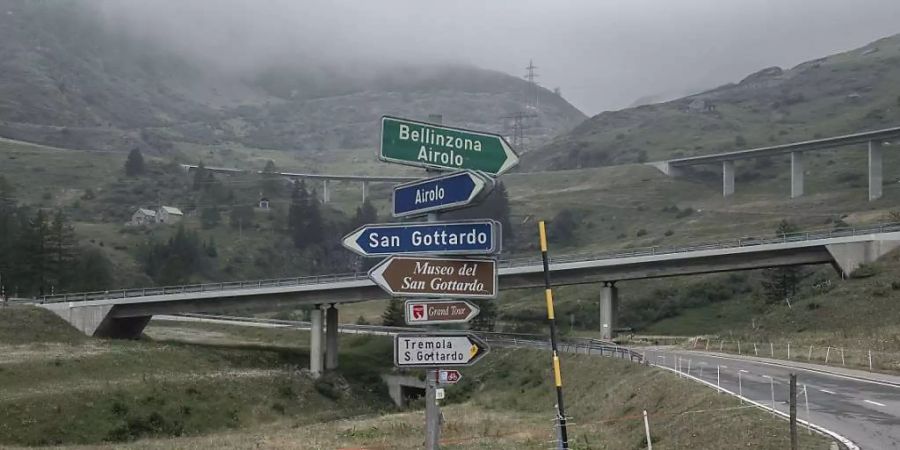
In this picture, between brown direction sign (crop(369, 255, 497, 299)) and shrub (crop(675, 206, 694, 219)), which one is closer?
brown direction sign (crop(369, 255, 497, 299))

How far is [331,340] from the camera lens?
91125 millimetres

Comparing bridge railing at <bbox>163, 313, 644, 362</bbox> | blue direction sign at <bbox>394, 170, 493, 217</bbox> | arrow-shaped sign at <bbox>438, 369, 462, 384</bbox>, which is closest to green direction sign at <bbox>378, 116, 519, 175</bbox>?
blue direction sign at <bbox>394, 170, 493, 217</bbox>

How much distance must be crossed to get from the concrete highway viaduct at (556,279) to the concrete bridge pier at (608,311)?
0.33ft

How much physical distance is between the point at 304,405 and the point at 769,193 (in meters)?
150

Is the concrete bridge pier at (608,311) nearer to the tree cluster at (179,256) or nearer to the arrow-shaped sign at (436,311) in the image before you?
the arrow-shaped sign at (436,311)

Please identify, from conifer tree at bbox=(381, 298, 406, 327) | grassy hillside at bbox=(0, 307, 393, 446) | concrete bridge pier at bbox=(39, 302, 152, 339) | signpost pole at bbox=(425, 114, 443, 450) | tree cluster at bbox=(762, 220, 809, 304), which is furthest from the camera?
Answer: conifer tree at bbox=(381, 298, 406, 327)

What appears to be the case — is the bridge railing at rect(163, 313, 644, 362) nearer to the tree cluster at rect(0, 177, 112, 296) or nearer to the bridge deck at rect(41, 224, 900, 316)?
the bridge deck at rect(41, 224, 900, 316)

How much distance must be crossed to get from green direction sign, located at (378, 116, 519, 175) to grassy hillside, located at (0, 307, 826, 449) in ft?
38.7

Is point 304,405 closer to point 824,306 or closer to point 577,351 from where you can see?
point 577,351

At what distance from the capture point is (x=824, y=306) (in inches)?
2970

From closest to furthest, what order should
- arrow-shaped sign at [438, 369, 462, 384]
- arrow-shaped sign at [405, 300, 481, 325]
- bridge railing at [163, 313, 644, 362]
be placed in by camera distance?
arrow-shaped sign at [405, 300, 481, 325]
arrow-shaped sign at [438, 369, 462, 384]
bridge railing at [163, 313, 644, 362]

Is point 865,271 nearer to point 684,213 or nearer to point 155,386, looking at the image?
point 155,386

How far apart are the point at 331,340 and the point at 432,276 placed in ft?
252

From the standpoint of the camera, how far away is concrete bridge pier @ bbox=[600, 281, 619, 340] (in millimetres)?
89688
